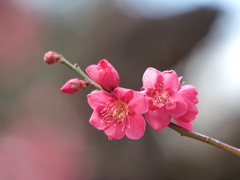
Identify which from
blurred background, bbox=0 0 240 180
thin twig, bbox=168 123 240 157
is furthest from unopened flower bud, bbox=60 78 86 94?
blurred background, bbox=0 0 240 180

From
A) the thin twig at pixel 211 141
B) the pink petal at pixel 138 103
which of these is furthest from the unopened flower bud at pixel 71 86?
the thin twig at pixel 211 141

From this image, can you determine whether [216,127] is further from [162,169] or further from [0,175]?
[0,175]

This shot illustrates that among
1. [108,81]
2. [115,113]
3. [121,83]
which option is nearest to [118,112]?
[115,113]

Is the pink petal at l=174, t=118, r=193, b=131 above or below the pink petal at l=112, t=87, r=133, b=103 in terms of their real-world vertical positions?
Answer: below

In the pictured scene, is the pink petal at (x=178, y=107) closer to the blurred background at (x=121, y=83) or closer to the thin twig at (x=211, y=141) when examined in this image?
the thin twig at (x=211, y=141)

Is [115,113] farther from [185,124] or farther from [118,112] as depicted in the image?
[185,124]

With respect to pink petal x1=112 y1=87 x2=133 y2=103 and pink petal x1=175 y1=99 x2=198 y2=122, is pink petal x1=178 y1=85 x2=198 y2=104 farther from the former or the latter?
pink petal x1=112 y1=87 x2=133 y2=103

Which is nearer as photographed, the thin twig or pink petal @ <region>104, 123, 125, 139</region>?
the thin twig

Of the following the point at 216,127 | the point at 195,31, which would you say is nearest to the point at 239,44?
the point at 195,31
